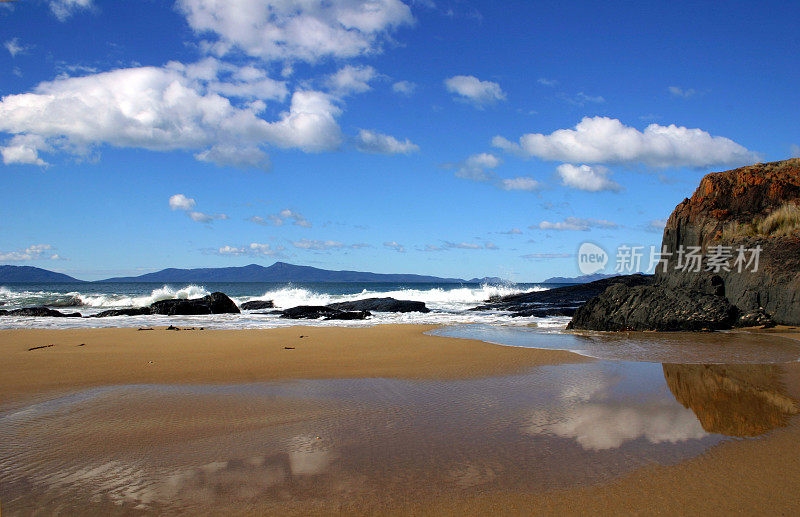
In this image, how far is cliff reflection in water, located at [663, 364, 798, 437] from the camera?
4.61m

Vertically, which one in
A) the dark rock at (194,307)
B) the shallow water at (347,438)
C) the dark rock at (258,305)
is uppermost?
the dark rock at (194,307)

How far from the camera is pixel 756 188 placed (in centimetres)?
1700

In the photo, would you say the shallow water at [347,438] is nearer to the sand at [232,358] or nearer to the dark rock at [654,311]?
the sand at [232,358]

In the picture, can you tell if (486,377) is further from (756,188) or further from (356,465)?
(756,188)

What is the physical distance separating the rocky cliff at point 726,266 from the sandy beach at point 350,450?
23.1ft

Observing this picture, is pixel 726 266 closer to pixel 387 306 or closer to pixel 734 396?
pixel 734 396

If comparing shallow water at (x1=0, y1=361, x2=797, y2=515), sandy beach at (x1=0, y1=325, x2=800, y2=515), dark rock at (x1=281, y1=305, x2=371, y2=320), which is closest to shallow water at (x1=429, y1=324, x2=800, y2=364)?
sandy beach at (x1=0, y1=325, x2=800, y2=515)

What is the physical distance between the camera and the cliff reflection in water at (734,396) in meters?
4.61

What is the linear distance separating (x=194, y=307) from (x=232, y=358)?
1463 centimetres

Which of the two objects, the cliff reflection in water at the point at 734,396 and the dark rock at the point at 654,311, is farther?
the dark rock at the point at 654,311

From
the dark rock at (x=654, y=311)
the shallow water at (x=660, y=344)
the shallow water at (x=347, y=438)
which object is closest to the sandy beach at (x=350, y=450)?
the shallow water at (x=347, y=438)

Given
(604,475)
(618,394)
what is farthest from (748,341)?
(604,475)

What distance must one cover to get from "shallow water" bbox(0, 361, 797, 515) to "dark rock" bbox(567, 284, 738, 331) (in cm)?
762

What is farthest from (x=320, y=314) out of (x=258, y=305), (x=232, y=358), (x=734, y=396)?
(x=734, y=396)
